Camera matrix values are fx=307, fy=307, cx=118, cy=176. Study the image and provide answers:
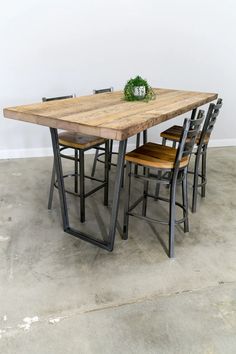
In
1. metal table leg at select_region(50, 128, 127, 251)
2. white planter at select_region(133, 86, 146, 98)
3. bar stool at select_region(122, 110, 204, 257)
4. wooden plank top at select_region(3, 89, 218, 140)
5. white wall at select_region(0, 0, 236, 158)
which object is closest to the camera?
wooden plank top at select_region(3, 89, 218, 140)

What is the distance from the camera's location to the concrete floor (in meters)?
1.57

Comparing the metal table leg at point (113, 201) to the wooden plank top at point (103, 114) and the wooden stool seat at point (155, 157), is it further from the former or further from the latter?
the wooden stool seat at point (155, 157)

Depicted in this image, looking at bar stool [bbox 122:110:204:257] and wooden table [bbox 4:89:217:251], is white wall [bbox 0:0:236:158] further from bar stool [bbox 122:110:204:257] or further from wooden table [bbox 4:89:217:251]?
bar stool [bbox 122:110:204:257]

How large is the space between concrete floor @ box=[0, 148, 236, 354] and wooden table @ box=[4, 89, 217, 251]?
225 millimetres

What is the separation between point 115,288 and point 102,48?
3.14 metres

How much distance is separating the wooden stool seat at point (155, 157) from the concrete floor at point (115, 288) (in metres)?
0.62

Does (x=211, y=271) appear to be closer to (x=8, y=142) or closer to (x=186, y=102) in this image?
(x=186, y=102)

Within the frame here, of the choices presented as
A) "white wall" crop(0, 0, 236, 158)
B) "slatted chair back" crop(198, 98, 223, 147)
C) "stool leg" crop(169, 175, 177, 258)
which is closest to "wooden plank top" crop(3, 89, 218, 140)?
"slatted chair back" crop(198, 98, 223, 147)

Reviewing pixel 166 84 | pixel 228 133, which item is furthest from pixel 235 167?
pixel 166 84

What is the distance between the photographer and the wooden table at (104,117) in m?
1.74

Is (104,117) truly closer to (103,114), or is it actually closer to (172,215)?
(103,114)

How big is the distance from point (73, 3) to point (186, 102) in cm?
211

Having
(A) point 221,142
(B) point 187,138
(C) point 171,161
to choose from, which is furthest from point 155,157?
(A) point 221,142

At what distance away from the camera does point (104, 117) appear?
75.8 inches
